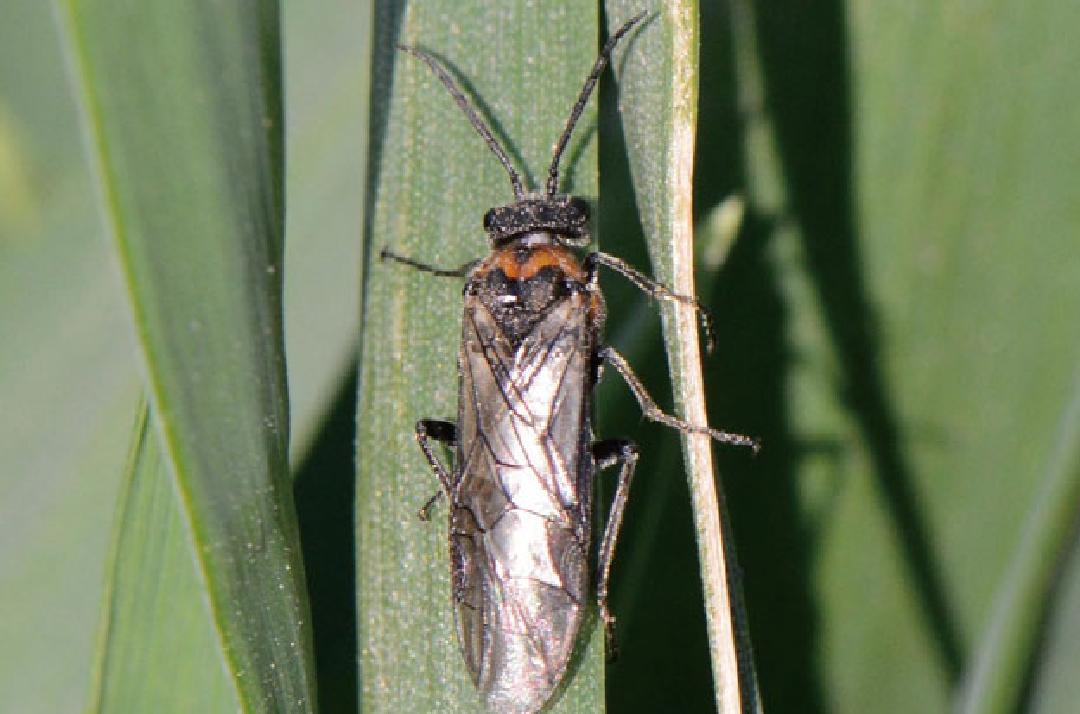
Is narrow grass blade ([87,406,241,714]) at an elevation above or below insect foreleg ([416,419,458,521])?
below

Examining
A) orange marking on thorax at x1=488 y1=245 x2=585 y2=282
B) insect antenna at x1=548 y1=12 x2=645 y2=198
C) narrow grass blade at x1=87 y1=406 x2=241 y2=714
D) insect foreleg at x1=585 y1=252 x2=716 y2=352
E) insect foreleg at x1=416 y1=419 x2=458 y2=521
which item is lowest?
narrow grass blade at x1=87 y1=406 x2=241 y2=714

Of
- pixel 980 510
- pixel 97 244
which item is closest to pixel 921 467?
pixel 980 510

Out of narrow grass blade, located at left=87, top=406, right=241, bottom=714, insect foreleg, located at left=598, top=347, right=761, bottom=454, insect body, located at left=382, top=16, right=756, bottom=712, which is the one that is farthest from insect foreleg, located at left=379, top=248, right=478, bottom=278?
narrow grass blade, located at left=87, top=406, right=241, bottom=714

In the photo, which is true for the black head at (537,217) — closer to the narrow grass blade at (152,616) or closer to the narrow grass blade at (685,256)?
the narrow grass blade at (685,256)

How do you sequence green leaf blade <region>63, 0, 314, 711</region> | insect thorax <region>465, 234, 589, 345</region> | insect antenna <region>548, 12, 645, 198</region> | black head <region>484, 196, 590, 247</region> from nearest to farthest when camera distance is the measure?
1. green leaf blade <region>63, 0, 314, 711</region>
2. insect antenna <region>548, 12, 645, 198</region>
3. black head <region>484, 196, 590, 247</region>
4. insect thorax <region>465, 234, 589, 345</region>

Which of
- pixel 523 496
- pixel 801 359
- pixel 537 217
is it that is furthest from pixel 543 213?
pixel 801 359

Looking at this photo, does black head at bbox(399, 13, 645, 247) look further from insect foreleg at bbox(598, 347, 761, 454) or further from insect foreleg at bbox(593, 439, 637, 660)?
insect foreleg at bbox(593, 439, 637, 660)

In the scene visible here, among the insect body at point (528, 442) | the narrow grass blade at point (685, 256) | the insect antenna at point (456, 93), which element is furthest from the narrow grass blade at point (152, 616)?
the insect antenna at point (456, 93)
